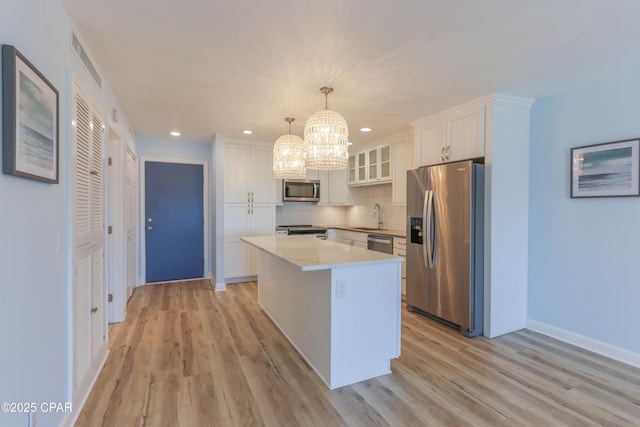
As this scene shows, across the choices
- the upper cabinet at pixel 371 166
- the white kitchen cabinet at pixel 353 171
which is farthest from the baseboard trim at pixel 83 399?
the white kitchen cabinet at pixel 353 171

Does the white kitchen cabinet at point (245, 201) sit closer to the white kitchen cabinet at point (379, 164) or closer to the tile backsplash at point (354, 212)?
the tile backsplash at point (354, 212)

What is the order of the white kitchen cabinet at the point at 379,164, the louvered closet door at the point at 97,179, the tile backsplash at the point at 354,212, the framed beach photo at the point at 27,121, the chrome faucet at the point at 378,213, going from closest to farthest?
the framed beach photo at the point at 27,121
the louvered closet door at the point at 97,179
the white kitchen cabinet at the point at 379,164
the tile backsplash at the point at 354,212
the chrome faucet at the point at 378,213

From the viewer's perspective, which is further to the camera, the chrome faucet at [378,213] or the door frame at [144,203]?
the chrome faucet at [378,213]

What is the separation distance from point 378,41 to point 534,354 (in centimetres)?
289

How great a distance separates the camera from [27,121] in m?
1.29

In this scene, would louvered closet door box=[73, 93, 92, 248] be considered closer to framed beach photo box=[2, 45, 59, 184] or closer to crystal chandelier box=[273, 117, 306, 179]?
framed beach photo box=[2, 45, 59, 184]

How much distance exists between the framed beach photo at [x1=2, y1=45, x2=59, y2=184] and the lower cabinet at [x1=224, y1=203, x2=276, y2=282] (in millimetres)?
3383

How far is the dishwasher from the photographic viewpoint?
171 inches

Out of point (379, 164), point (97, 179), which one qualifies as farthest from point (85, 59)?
point (379, 164)

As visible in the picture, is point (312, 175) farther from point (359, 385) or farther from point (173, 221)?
point (359, 385)

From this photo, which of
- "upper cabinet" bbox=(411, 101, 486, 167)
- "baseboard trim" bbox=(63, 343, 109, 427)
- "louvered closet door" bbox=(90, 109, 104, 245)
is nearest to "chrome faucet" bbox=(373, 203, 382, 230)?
"upper cabinet" bbox=(411, 101, 486, 167)

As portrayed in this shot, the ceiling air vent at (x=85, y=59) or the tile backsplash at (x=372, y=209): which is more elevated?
the ceiling air vent at (x=85, y=59)

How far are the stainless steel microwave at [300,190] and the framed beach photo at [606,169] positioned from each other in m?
3.79

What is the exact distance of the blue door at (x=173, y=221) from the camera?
5.03 m
